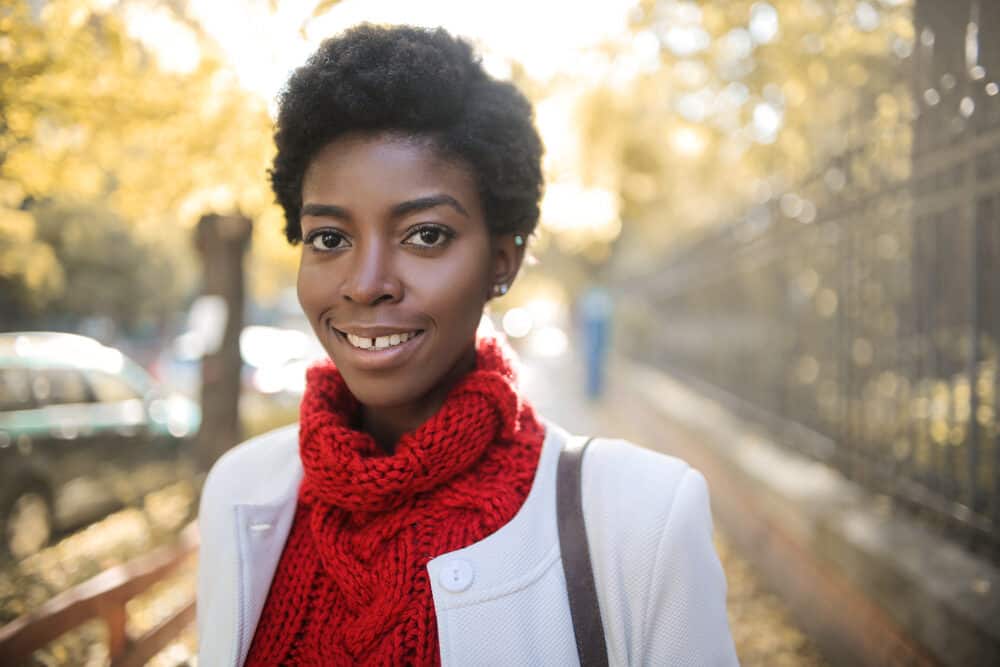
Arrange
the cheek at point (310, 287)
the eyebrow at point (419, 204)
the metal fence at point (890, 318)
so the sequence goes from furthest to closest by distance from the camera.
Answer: the metal fence at point (890, 318)
the cheek at point (310, 287)
the eyebrow at point (419, 204)

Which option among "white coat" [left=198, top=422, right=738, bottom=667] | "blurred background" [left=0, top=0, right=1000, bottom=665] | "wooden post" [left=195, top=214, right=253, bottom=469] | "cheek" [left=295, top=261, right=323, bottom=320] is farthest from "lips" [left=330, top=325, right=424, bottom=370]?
"wooden post" [left=195, top=214, right=253, bottom=469]

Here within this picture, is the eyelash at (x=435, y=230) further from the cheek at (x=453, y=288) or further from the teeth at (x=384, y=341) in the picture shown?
the teeth at (x=384, y=341)

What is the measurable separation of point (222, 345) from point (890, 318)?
15.0ft

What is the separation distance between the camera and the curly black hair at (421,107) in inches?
59.5

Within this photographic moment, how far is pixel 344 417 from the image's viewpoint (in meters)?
1.72

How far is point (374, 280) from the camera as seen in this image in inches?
59.1

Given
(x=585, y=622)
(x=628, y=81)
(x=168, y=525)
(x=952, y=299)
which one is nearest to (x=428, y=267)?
(x=585, y=622)

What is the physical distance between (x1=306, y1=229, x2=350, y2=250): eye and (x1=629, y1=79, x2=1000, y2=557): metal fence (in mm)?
2462

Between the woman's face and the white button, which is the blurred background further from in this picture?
the white button

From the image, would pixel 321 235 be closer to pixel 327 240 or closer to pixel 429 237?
pixel 327 240

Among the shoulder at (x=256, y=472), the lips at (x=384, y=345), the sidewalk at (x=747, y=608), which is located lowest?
the sidewalk at (x=747, y=608)

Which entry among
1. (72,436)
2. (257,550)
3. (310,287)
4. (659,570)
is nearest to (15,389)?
(72,436)

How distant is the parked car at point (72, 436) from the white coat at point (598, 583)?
155 inches

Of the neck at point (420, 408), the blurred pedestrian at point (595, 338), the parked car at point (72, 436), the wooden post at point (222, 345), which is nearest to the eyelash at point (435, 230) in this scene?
the neck at point (420, 408)
